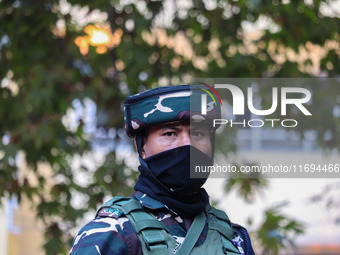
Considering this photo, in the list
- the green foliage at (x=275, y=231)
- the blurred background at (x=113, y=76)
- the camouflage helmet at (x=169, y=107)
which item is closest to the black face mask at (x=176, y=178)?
the camouflage helmet at (x=169, y=107)

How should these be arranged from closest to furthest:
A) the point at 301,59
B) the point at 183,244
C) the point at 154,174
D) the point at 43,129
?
the point at 183,244, the point at 154,174, the point at 43,129, the point at 301,59

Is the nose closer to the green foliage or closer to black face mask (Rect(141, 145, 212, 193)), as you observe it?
black face mask (Rect(141, 145, 212, 193))

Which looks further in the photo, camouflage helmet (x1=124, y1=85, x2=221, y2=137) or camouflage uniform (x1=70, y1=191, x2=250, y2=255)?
camouflage helmet (x1=124, y1=85, x2=221, y2=137)

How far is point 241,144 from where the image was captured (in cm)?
645

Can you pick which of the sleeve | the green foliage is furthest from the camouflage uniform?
the green foliage

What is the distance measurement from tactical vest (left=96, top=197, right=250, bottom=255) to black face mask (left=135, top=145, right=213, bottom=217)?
6 centimetres

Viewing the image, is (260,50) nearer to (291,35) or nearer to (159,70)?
(291,35)

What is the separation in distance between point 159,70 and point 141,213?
4.07 meters

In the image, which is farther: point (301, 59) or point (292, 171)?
point (301, 59)

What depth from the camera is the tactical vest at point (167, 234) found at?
91.7 inches

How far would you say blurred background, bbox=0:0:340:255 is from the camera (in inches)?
230

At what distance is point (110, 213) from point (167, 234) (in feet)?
0.69

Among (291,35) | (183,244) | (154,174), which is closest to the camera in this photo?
(183,244)

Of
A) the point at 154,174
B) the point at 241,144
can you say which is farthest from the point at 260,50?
Answer: the point at 154,174
